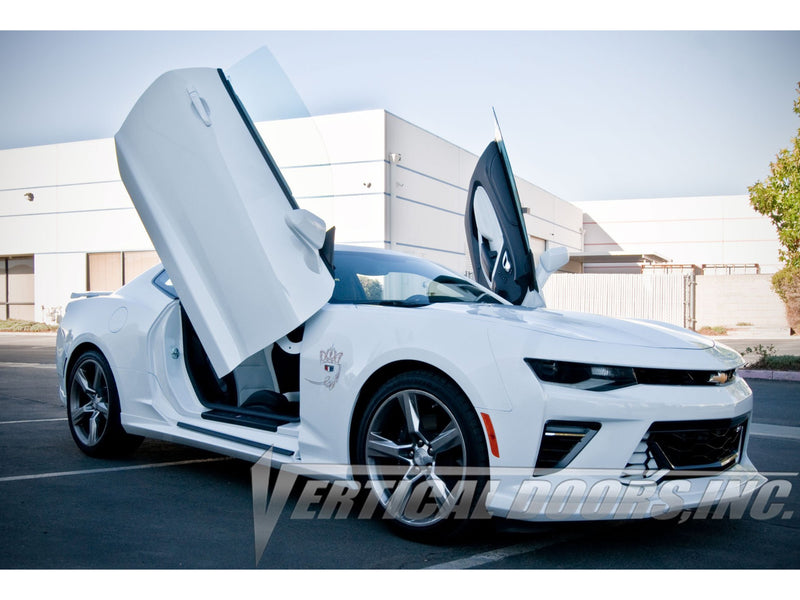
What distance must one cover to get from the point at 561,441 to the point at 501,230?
2284 millimetres

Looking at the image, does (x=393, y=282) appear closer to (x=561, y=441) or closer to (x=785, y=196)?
(x=561, y=441)

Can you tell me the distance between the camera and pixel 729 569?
10.4ft

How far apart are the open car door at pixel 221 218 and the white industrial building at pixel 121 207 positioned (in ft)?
53.7

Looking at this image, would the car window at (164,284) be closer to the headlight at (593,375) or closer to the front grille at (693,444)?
the headlight at (593,375)

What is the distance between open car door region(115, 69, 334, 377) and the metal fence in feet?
68.4

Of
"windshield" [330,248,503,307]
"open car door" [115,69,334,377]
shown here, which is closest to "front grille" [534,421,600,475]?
"windshield" [330,248,503,307]

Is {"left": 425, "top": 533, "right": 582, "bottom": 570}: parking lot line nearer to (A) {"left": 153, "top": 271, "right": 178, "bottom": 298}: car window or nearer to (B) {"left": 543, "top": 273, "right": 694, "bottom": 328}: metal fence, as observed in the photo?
(A) {"left": 153, "top": 271, "right": 178, "bottom": 298}: car window

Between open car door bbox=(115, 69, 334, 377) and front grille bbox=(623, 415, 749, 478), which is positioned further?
open car door bbox=(115, 69, 334, 377)

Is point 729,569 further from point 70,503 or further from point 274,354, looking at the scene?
point 70,503

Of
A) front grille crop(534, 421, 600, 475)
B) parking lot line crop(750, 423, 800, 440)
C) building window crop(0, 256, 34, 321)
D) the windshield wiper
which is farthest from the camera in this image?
building window crop(0, 256, 34, 321)

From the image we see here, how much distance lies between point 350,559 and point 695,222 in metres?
46.7

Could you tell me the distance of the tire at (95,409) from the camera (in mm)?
5199

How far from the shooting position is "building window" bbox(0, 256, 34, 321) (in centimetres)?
3147

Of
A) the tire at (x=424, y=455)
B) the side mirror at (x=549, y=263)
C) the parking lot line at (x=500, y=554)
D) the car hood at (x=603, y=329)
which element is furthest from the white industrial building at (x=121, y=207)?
the parking lot line at (x=500, y=554)
